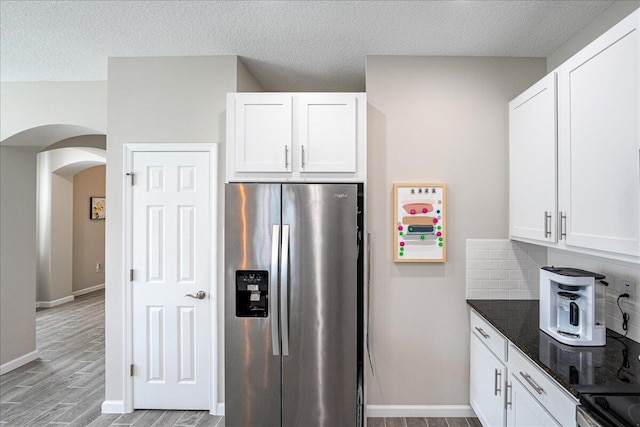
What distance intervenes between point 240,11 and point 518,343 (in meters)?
2.51

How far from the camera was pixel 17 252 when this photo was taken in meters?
3.89

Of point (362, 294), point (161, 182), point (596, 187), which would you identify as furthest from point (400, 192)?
point (161, 182)

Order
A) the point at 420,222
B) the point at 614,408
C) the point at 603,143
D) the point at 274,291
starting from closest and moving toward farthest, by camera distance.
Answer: the point at 614,408
the point at 603,143
the point at 274,291
the point at 420,222

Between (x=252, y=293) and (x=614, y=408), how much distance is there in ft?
6.48

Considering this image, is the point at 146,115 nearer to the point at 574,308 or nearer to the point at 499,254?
the point at 499,254

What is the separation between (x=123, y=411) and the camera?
9.62 feet

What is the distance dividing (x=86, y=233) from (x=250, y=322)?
656cm

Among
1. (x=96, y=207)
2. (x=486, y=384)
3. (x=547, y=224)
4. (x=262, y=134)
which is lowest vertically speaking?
(x=486, y=384)

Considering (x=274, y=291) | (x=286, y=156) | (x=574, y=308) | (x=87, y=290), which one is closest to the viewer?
(x=574, y=308)

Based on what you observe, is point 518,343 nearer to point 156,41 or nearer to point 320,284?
point 320,284

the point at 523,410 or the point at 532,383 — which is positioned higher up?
the point at 532,383

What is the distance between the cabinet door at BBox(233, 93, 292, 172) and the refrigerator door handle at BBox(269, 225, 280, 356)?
521mm

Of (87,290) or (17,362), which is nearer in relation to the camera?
(17,362)

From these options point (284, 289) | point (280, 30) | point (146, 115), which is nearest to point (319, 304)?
point (284, 289)
